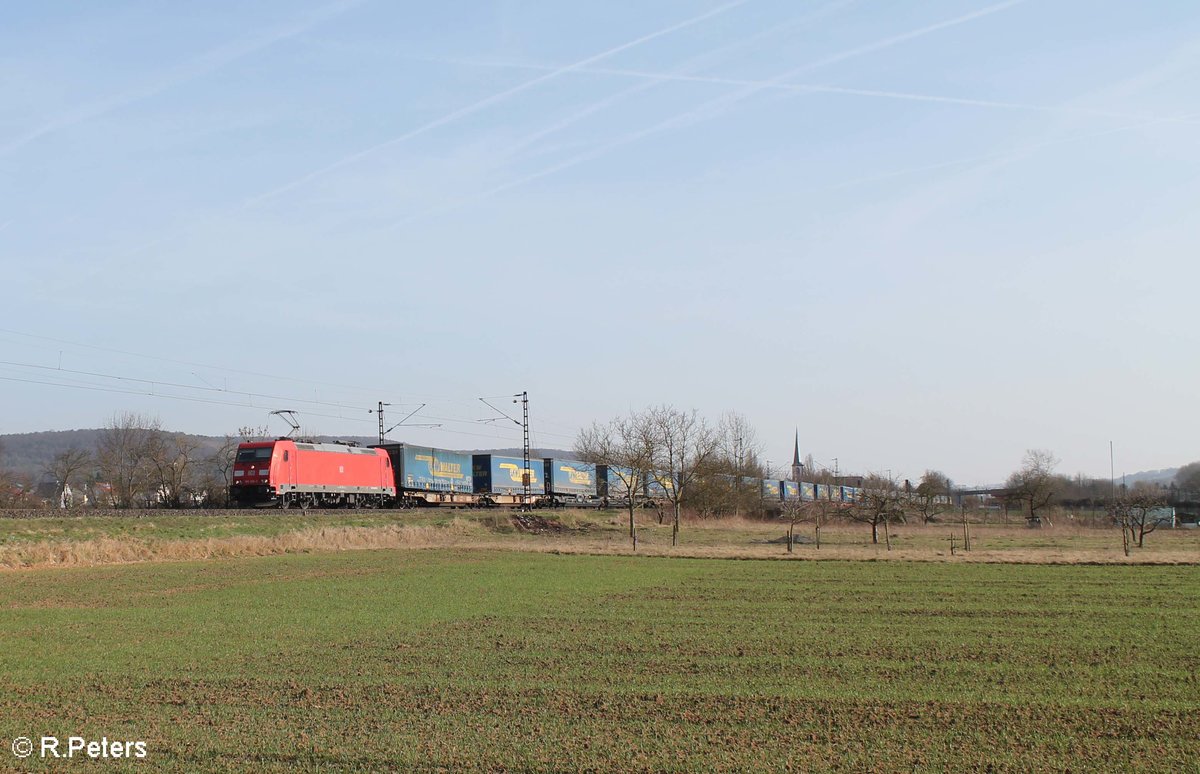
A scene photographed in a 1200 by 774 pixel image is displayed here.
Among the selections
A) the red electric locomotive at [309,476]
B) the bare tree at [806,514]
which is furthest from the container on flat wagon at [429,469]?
the bare tree at [806,514]

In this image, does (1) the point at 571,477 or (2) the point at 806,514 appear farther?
(1) the point at 571,477

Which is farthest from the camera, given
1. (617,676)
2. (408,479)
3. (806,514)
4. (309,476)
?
(806,514)

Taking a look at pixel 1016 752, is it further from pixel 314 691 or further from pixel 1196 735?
pixel 314 691

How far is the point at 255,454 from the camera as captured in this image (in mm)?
48375

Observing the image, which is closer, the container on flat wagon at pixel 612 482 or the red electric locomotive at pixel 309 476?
the red electric locomotive at pixel 309 476

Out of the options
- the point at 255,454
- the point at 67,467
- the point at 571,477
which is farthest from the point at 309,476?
the point at 67,467

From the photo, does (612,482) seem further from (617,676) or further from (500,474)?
(617,676)

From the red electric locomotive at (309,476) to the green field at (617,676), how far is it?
24.2 m

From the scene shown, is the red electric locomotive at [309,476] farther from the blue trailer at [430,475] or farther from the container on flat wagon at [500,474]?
the container on flat wagon at [500,474]

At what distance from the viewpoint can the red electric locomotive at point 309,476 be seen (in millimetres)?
48094

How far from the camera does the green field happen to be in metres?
9.09

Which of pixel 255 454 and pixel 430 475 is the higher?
pixel 255 454

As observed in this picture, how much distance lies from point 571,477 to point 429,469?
17.8 metres

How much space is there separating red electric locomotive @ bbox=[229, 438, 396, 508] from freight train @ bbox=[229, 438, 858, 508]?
51mm
